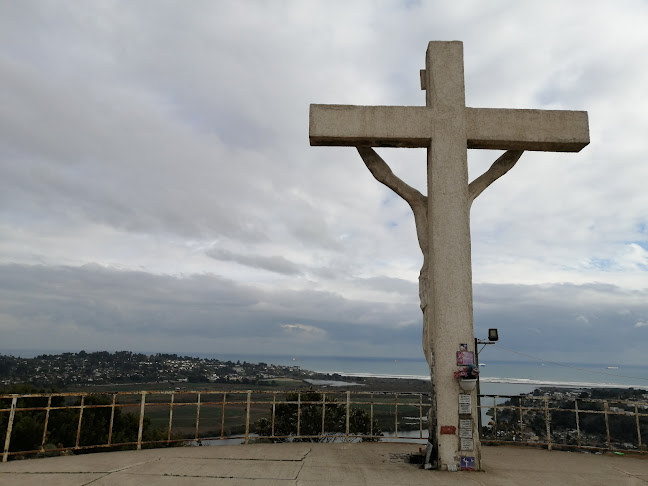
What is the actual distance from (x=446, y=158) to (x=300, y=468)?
16.3 feet

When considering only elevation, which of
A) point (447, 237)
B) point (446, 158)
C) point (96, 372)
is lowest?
point (96, 372)

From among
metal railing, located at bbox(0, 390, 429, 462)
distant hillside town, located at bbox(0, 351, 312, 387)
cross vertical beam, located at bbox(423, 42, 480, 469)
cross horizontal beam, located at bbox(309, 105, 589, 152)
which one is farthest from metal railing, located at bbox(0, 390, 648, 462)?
distant hillside town, located at bbox(0, 351, 312, 387)

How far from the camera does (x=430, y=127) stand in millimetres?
6973

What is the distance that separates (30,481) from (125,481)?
1117 millimetres

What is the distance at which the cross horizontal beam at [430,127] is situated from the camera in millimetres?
6938

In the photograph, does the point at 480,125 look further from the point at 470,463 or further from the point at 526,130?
the point at 470,463

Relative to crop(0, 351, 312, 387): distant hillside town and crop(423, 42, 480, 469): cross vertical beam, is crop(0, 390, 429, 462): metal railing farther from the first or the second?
crop(0, 351, 312, 387): distant hillside town

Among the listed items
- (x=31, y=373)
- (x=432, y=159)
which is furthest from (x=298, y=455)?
(x=31, y=373)

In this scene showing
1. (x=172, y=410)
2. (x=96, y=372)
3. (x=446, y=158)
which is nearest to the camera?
(x=446, y=158)

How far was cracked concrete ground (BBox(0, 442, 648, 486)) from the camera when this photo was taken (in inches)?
210

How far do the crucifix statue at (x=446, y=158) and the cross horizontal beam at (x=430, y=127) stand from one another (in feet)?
0.05

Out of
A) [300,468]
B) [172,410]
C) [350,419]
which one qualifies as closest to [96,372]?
[350,419]

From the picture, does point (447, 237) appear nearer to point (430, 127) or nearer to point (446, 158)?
point (446, 158)

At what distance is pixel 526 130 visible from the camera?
23.4 feet
